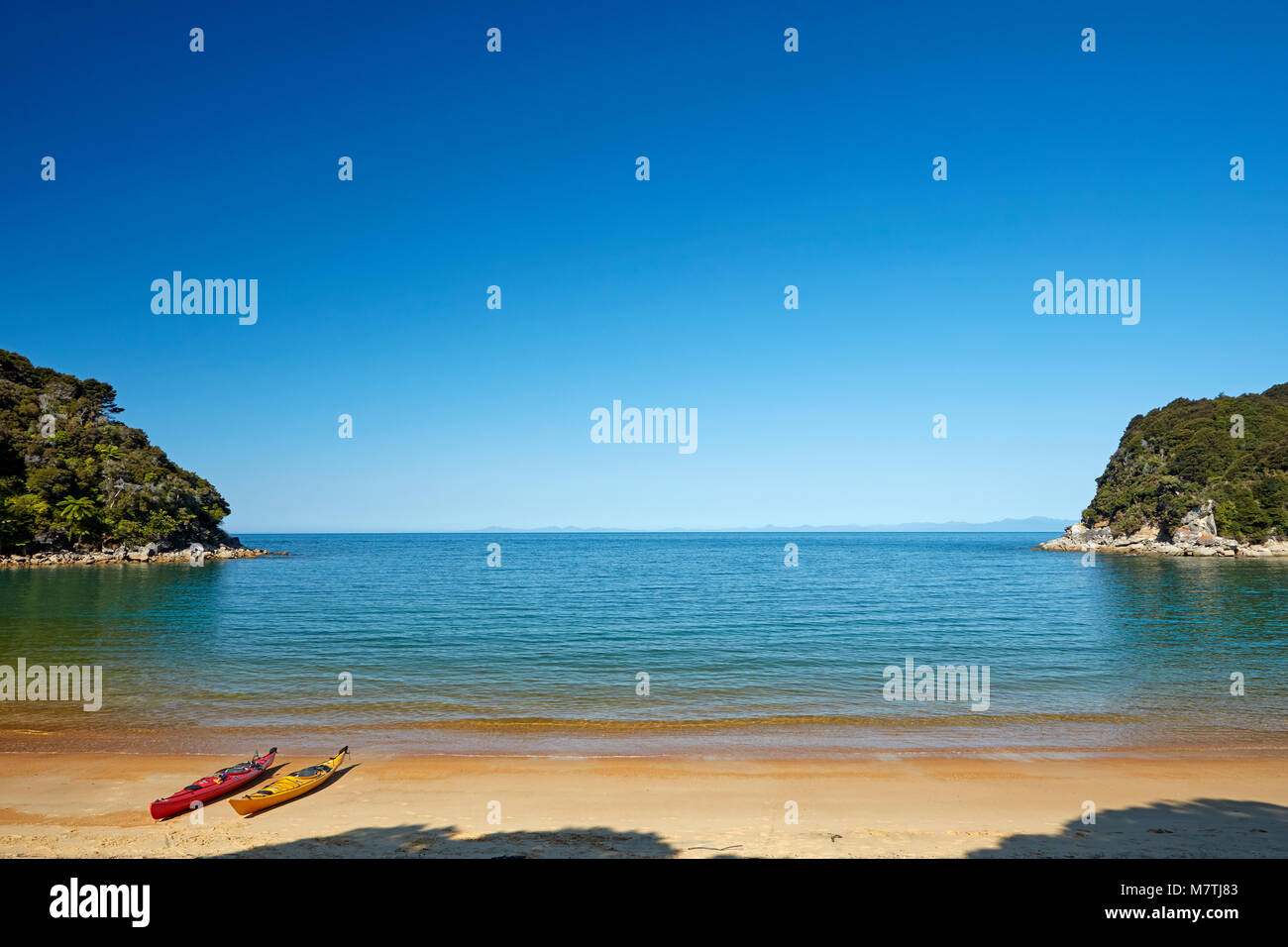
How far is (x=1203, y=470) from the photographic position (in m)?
109

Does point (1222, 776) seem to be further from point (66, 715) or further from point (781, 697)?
point (66, 715)

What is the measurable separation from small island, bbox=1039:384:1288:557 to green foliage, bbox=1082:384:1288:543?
0.14 metres

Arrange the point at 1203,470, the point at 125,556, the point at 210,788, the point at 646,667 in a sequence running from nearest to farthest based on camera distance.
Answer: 1. the point at 210,788
2. the point at 646,667
3. the point at 125,556
4. the point at 1203,470

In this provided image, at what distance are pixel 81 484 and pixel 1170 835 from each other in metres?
112

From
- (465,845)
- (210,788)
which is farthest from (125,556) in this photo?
(465,845)

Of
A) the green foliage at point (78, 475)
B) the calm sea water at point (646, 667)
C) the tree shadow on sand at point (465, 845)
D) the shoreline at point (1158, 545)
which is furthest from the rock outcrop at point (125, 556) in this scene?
the shoreline at point (1158, 545)

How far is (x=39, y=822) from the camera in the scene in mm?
12547

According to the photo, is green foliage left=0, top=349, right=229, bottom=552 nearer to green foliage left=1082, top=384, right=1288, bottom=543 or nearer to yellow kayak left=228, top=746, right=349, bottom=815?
yellow kayak left=228, top=746, right=349, bottom=815

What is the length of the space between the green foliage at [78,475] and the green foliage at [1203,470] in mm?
147645

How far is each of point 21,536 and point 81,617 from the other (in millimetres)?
60379

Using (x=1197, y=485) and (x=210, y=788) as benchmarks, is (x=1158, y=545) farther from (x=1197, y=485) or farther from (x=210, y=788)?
(x=210, y=788)

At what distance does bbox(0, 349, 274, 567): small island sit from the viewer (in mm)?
84375

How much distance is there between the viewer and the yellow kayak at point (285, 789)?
507 inches
